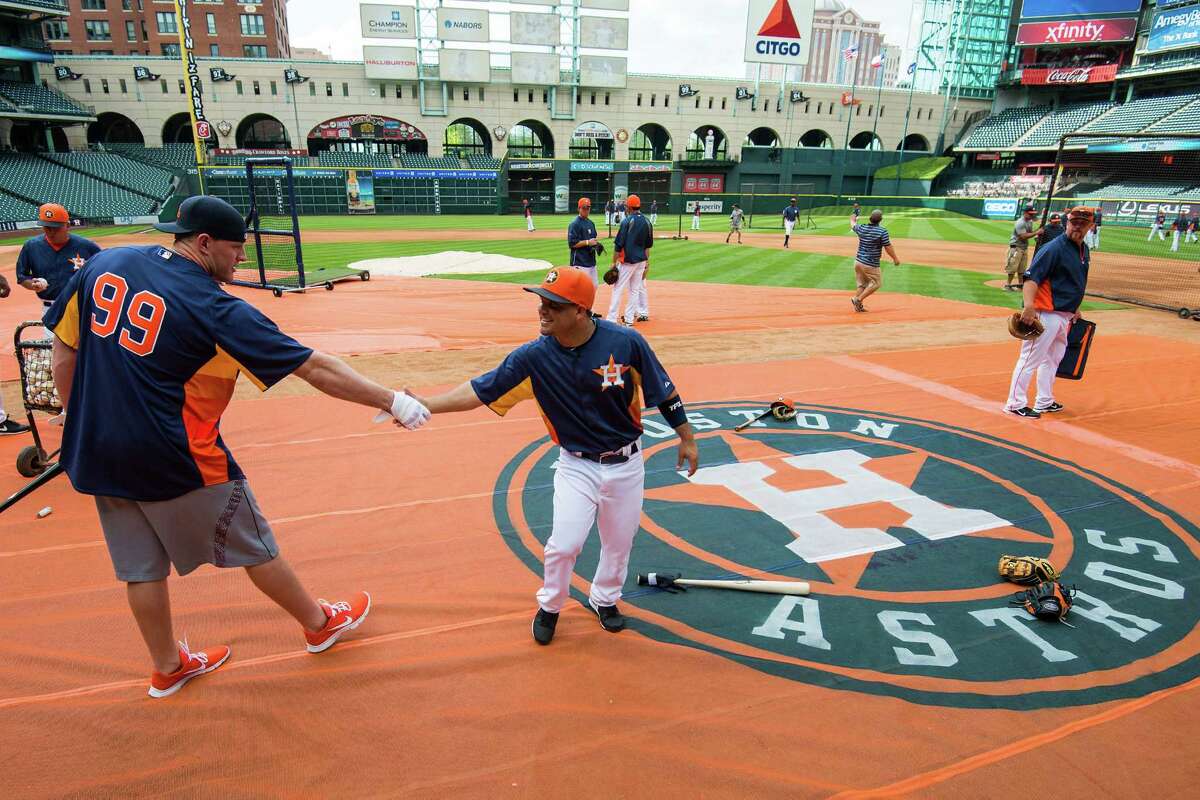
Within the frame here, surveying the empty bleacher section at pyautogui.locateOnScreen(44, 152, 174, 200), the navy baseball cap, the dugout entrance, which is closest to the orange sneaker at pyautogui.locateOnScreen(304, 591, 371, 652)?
the navy baseball cap

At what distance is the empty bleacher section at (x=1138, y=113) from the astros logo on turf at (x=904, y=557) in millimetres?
54985

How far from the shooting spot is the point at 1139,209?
3862 centimetres

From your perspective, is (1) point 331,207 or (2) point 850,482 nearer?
(2) point 850,482

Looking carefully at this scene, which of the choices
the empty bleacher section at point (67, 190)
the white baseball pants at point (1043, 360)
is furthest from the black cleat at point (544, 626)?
the empty bleacher section at point (67, 190)

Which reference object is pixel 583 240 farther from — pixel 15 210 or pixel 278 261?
pixel 15 210

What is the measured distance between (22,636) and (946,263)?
25.9 m

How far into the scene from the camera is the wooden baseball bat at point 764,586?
4.32 metres

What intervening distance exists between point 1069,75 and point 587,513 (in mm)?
76240

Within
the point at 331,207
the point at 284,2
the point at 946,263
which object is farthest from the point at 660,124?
the point at 284,2

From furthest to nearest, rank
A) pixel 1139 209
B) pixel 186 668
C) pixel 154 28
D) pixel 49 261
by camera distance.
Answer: pixel 154 28 < pixel 1139 209 < pixel 49 261 < pixel 186 668

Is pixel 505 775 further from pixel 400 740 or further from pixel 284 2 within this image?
pixel 284 2

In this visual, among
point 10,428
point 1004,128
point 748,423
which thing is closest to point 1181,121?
point 1004,128

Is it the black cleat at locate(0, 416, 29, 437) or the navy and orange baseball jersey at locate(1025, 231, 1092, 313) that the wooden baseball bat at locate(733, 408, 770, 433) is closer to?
the navy and orange baseball jersey at locate(1025, 231, 1092, 313)

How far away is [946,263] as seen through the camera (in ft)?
77.7
